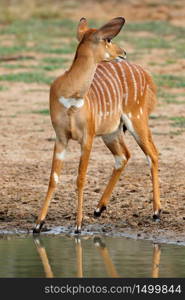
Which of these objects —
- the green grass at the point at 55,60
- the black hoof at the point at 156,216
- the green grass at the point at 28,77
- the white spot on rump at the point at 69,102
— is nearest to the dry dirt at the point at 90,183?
the black hoof at the point at 156,216

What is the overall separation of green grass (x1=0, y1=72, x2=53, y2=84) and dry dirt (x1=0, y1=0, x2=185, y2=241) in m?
2.09

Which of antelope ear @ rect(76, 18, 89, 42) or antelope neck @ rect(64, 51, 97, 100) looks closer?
antelope neck @ rect(64, 51, 97, 100)

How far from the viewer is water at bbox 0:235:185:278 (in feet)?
23.7

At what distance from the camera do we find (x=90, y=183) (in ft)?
31.9

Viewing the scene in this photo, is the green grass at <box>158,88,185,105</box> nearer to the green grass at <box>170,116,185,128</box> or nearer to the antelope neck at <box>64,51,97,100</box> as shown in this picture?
the green grass at <box>170,116,185,128</box>

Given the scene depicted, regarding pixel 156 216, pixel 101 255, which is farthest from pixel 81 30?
pixel 101 255

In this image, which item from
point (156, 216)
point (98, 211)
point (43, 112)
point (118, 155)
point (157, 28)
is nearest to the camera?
point (156, 216)

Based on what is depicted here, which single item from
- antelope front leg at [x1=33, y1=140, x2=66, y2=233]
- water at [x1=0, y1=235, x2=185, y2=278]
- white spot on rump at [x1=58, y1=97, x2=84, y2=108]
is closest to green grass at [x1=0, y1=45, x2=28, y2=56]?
antelope front leg at [x1=33, y1=140, x2=66, y2=233]

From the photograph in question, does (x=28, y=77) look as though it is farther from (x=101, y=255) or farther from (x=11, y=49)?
(x=101, y=255)

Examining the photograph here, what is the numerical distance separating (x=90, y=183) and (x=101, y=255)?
198cm

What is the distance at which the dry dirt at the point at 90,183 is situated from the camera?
342 inches

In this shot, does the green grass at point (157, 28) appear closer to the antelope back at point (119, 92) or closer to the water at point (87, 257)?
the antelope back at point (119, 92)

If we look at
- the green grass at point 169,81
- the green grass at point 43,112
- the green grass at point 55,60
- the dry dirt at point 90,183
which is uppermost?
the dry dirt at point 90,183

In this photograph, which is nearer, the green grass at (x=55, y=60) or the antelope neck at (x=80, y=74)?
the antelope neck at (x=80, y=74)
